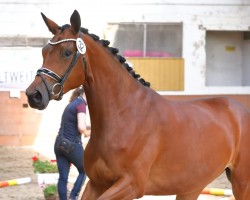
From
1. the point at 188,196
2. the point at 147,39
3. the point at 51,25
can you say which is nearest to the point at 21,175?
the point at 188,196

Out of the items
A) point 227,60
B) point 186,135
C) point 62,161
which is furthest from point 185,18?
point 186,135

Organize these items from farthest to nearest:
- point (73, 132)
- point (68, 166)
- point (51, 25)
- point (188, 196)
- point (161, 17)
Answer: point (161, 17) → point (68, 166) → point (73, 132) → point (188, 196) → point (51, 25)

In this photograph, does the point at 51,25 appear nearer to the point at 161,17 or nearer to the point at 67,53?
the point at 67,53

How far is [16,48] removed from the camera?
1669 cm

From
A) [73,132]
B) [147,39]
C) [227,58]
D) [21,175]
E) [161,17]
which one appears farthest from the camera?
[227,58]

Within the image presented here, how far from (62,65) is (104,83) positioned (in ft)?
1.65

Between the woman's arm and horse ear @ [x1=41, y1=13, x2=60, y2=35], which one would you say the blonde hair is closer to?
the woman's arm

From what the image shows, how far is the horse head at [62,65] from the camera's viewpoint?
17.4 feet

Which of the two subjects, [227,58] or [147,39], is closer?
[147,39]

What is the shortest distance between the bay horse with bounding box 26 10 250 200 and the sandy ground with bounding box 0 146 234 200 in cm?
306

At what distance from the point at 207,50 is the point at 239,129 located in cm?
1135

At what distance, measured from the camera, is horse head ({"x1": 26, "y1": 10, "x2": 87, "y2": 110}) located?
17.4ft

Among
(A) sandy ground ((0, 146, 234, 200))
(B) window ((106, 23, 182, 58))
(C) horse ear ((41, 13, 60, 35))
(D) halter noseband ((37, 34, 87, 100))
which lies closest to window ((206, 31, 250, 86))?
(B) window ((106, 23, 182, 58))

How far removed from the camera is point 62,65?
5.43 metres
